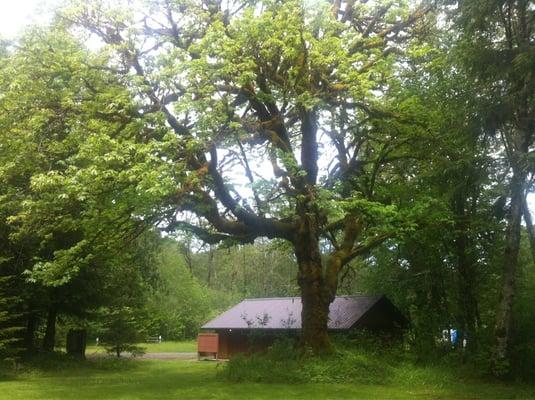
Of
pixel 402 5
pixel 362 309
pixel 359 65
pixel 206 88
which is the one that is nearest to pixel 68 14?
pixel 206 88

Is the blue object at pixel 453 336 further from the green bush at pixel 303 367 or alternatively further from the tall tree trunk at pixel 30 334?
the tall tree trunk at pixel 30 334

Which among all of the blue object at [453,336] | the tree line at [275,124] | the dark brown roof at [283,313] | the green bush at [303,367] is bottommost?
the green bush at [303,367]

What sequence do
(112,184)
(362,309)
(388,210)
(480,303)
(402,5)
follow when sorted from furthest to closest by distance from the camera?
(362,309), (480,303), (402,5), (388,210), (112,184)

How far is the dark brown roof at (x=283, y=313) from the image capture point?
26.2 metres

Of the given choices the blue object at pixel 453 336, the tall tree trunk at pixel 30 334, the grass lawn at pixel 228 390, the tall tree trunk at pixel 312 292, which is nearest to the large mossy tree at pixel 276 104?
the tall tree trunk at pixel 312 292

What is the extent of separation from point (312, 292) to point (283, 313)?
12344 millimetres

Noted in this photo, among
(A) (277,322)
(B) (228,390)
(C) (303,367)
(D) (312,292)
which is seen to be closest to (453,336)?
(D) (312,292)

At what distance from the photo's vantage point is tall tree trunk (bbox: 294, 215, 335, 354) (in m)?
19.0

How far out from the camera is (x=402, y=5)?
1844 centimetres

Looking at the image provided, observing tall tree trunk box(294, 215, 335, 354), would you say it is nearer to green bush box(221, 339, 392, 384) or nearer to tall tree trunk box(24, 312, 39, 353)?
green bush box(221, 339, 392, 384)

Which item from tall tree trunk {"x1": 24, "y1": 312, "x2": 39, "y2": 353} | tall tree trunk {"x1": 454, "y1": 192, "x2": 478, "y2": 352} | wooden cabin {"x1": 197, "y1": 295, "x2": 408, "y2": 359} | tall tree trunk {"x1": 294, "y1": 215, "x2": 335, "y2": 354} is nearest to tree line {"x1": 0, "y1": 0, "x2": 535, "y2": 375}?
tall tree trunk {"x1": 294, "y1": 215, "x2": 335, "y2": 354}

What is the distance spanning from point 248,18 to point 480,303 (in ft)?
55.7

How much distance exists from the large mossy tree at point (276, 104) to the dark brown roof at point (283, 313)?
19.6 ft

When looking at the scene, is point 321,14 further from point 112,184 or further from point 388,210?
point 112,184
